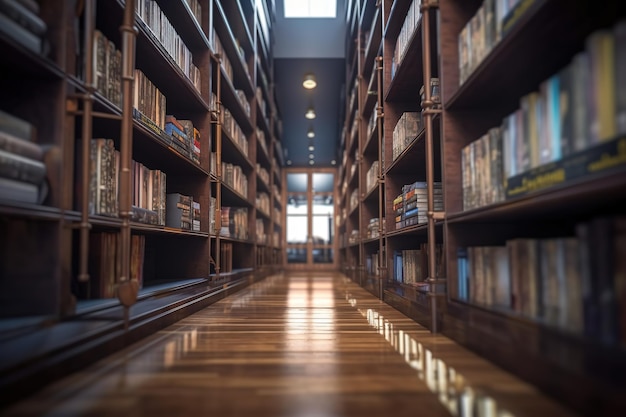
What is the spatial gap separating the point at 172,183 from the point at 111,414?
228 centimetres

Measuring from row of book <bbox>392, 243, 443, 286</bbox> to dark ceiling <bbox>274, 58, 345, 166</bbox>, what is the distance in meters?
4.95

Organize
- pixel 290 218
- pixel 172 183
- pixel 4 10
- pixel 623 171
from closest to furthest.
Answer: pixel 623 171, pixel 4 10, pixel 172 183, pixel 290 218

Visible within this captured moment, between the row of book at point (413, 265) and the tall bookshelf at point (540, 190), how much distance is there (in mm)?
749

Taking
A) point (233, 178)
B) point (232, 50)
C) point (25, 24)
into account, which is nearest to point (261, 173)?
point (233, 178)

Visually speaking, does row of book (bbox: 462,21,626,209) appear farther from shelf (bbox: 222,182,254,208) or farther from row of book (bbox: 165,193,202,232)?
shelf (bbox: 222,182,254,208)

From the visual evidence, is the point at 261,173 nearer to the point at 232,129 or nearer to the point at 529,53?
the point at 232,129

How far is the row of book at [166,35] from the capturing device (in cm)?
204

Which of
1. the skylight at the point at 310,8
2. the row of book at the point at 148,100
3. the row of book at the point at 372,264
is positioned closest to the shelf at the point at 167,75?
the row of book at the point at 148,100

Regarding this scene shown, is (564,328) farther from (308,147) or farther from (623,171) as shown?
(308,147)

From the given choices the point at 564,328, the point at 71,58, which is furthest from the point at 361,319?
the point at 71,58

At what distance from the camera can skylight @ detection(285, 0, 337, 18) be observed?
682 centimetres

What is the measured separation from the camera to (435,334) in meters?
1.52

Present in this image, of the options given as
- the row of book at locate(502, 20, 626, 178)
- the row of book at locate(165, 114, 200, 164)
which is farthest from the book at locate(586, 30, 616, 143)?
the row of book at locate(165, 114, 200, 164)

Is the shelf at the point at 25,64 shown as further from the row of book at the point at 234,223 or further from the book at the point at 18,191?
the row of book at the point at 234,223
